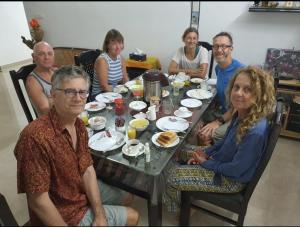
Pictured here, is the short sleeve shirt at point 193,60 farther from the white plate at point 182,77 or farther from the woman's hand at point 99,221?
the woman's hand at point 99,221

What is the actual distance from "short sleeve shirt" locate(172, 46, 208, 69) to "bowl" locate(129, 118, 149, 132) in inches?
50.9

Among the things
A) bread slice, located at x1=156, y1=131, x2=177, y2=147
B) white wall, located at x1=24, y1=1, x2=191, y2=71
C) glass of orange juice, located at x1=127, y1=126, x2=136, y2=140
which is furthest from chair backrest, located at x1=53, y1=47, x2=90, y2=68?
bread slice, located at x1=156, y1=131, x2=177, y2=147

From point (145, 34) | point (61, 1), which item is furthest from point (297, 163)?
point (61, 1)

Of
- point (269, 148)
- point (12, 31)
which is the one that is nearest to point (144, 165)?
point (269, 148)

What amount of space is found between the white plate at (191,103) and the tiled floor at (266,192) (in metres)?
0.77

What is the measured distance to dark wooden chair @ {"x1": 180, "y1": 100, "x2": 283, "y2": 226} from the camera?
3.53ft

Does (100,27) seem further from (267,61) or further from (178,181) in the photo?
(178,181)

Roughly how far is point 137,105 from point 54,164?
878mm

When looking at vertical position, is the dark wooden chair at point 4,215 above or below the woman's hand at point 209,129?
below

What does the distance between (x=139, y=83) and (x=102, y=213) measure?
4.20 feet

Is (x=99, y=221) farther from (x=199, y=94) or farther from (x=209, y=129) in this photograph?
(x=199, y=94)

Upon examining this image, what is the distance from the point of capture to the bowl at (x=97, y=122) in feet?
4.86

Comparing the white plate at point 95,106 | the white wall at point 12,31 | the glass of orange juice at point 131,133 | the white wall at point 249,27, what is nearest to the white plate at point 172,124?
the glass of orange juice at point 131,133

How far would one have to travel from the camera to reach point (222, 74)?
202cm
